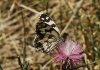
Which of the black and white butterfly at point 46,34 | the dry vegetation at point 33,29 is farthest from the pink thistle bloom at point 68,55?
the dry vegetation at point 33,29

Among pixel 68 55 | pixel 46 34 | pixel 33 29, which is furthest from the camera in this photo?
pixel 33 29

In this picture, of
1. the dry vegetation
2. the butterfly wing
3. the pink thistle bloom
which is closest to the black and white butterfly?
the butterfly wing

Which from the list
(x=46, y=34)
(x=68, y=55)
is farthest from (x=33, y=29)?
(x=68, y=55)

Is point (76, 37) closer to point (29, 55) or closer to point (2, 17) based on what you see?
point (29, 55)

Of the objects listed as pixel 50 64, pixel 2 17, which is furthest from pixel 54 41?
pixel 2 17

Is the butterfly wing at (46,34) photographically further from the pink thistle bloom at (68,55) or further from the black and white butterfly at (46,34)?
the pink thistle bloom at (68,55)

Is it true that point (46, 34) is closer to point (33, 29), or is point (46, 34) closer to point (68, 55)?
point (68, 55)

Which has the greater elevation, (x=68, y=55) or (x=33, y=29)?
(x=33, y=29)
